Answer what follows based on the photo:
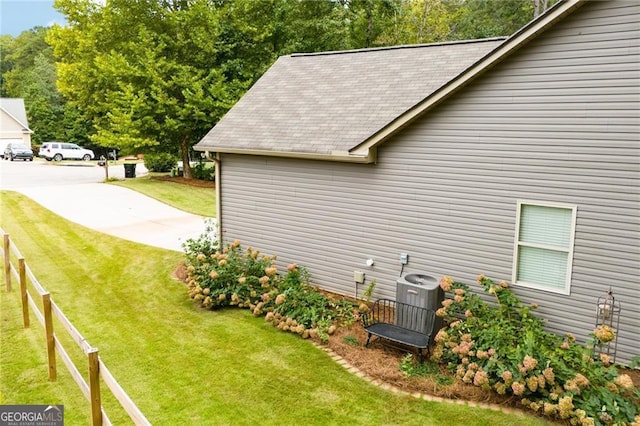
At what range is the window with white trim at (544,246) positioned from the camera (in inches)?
277

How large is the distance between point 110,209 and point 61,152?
25.0 metres

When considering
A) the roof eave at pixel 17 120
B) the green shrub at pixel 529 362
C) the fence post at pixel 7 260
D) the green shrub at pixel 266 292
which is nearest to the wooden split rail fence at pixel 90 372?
the fence post at pixel 7 260

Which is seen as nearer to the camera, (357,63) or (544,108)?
(544,108)

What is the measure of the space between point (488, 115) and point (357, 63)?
5.12 meters

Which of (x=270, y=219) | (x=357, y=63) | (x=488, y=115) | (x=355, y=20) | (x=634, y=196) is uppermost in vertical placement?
(x=355, y=20)

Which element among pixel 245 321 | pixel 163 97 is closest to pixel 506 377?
pixel 245 321

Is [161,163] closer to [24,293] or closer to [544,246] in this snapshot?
[24,293]

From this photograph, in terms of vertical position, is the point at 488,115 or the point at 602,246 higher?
the point at 488,115

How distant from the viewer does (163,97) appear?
23.9m

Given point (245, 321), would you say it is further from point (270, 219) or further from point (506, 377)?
point (506, 377)

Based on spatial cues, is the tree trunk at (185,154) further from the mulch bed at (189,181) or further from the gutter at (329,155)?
the gutter at (329,155)

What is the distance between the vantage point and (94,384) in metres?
4.90

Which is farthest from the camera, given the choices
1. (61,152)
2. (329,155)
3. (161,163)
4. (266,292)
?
(61,152)

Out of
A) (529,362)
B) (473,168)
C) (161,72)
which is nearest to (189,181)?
(161,72)
